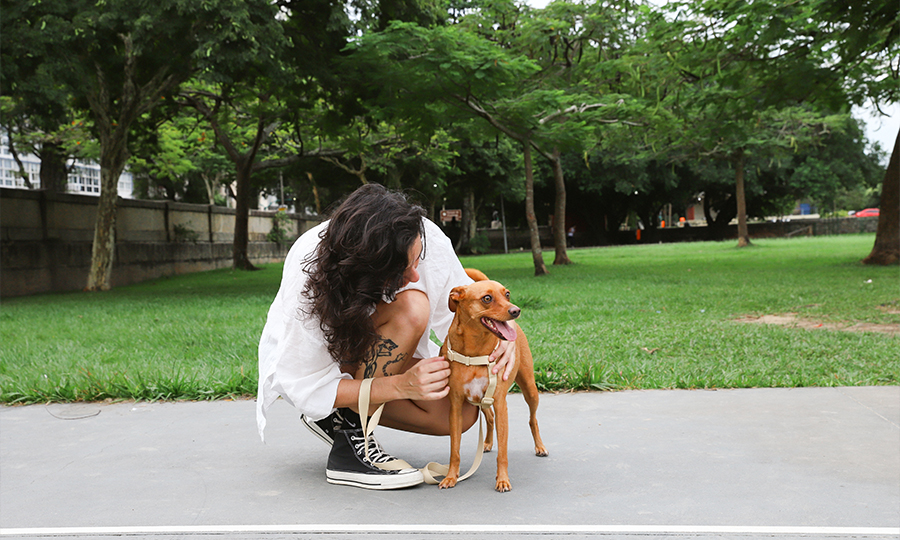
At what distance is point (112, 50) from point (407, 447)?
12.6 metres

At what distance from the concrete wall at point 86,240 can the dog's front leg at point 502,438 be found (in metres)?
14.9

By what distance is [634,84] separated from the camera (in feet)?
51.5

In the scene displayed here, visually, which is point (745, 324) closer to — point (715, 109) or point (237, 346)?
point (237, 346)

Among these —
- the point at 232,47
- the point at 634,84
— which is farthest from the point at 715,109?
the point at 232,47

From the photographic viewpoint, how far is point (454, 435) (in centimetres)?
291

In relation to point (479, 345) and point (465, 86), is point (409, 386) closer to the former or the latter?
point (479, 345)

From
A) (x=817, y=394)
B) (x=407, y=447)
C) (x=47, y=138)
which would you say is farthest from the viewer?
(x=47, y=138)

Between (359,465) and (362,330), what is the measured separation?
26.4 inches

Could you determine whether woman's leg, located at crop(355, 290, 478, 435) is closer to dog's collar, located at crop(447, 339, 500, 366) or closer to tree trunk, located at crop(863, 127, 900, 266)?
dog's collar, located at crop(447, 339, 500, 366)

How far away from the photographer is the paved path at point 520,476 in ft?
8.72

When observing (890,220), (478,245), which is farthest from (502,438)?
(478,245)

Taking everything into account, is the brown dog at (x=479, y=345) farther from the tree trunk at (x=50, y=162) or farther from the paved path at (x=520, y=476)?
the tree trunk at (x=50, y=162)

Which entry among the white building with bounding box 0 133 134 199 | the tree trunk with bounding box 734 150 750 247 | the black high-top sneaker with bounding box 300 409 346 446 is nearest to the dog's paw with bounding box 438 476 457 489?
the black high-top sneaker with bounding box 300 409 346 446

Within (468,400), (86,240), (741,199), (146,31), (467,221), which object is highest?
(146,31)
